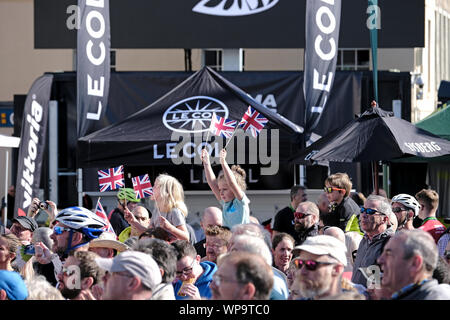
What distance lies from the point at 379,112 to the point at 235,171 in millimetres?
1811

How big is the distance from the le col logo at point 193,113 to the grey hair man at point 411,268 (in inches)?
284

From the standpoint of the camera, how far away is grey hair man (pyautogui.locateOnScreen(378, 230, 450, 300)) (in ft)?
14.9

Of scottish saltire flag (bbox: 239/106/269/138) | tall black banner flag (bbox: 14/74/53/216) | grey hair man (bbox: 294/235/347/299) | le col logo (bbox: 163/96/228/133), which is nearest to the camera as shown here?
grey hair man (bbox: 294/235/347/299)

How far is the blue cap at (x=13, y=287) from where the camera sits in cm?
518

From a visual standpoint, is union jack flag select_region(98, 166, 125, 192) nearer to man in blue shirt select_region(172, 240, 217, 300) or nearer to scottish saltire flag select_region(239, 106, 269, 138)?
scottish saltire flag select_region(239, 106, 269, 138)

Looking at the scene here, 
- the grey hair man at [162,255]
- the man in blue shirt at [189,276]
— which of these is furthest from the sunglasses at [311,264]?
the man in blue shirt at [189,276]

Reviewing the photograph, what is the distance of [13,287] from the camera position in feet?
17.1

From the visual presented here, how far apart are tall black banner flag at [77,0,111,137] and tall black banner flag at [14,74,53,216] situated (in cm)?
154

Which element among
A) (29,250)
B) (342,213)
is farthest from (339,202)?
(29,250)

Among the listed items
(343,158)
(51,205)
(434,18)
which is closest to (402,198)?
(343,158)

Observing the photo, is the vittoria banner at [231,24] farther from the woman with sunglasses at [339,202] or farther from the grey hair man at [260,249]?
the grey hair man at [260,249]

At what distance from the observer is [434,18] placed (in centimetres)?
2392

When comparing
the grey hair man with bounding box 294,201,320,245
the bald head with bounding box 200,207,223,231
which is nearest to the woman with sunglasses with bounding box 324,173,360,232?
the grey hair man with bounding box 294,201,320,245

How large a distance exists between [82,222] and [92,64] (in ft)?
21.0
